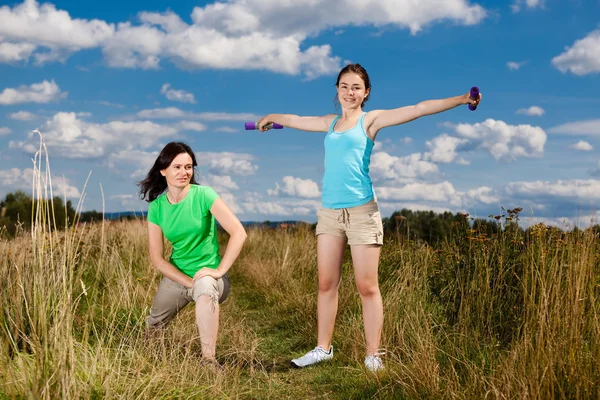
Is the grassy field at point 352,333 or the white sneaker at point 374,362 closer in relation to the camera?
the grassy field at point 352,333

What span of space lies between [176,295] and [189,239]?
40 cm

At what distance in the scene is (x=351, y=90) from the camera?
13.6 feet

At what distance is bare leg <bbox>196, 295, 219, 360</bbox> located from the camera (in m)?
3.92

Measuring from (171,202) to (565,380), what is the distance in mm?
2666

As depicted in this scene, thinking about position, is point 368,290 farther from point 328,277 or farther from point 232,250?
point 232,250

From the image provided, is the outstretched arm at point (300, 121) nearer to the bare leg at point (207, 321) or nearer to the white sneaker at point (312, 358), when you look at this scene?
the bare leg at point (207, 321)

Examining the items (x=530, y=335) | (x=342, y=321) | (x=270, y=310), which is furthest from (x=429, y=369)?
(x=270, y=310)

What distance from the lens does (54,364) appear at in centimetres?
287

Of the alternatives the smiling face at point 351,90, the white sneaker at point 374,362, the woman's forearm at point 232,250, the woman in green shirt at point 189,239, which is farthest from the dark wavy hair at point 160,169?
the white sneaker at point 374,362

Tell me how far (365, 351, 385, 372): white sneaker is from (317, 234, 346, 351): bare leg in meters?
0.42

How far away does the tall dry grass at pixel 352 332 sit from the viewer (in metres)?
3.00

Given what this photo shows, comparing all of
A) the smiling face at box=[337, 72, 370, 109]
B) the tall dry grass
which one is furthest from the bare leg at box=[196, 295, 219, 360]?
the smiling face at box=[337, 72, 370, 109]

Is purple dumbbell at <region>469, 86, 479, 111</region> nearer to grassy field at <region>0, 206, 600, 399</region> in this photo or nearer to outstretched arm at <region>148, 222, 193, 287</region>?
grassy field at <region>0, 206, 600, 399</region>

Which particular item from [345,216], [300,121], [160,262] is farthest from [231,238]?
[300,121]
